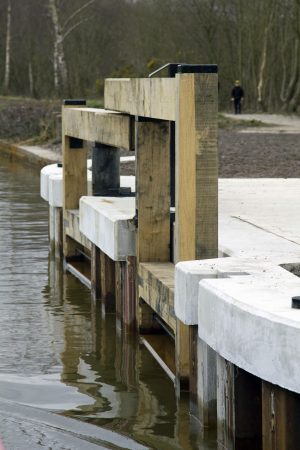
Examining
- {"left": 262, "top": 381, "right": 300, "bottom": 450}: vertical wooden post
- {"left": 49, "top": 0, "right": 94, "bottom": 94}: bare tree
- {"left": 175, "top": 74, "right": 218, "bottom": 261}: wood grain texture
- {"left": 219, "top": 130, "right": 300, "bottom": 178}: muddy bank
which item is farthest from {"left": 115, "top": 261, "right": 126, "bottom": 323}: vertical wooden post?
{"left": 49, "top": 0, "right": 94, "bottom": 94}: bare tree

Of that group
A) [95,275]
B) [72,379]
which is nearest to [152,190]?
[72,379]

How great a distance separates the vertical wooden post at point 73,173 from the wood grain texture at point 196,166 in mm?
5976

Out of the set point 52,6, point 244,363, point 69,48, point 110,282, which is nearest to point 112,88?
point 110,282

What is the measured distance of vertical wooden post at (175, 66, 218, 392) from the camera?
747 cm

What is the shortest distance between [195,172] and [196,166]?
0.04 meters

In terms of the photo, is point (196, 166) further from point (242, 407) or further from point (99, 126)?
point (99, 126)

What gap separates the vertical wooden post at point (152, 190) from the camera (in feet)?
30.6

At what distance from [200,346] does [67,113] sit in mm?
6937

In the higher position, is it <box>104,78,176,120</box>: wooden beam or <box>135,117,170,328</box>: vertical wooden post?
<box>104,78,176,120</box>: wooden beam

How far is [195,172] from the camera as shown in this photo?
298 inches

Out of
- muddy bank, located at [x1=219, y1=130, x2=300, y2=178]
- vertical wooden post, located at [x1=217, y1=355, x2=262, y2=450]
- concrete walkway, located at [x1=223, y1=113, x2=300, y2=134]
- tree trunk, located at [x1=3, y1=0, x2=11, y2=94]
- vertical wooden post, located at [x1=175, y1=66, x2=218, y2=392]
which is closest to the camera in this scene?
vertical wooden post, located at [x1=217, y1=355, x2=262, y2=450]

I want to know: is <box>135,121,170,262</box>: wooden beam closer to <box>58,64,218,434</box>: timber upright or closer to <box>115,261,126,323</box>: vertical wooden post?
<box>58,64,218,434</box>: timber upright

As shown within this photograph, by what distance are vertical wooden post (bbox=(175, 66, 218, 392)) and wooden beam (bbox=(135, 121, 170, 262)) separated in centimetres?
156

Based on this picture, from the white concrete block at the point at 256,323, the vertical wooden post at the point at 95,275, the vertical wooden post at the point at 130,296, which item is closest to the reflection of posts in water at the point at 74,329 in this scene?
the vertical wooden post at the point at 95,275
